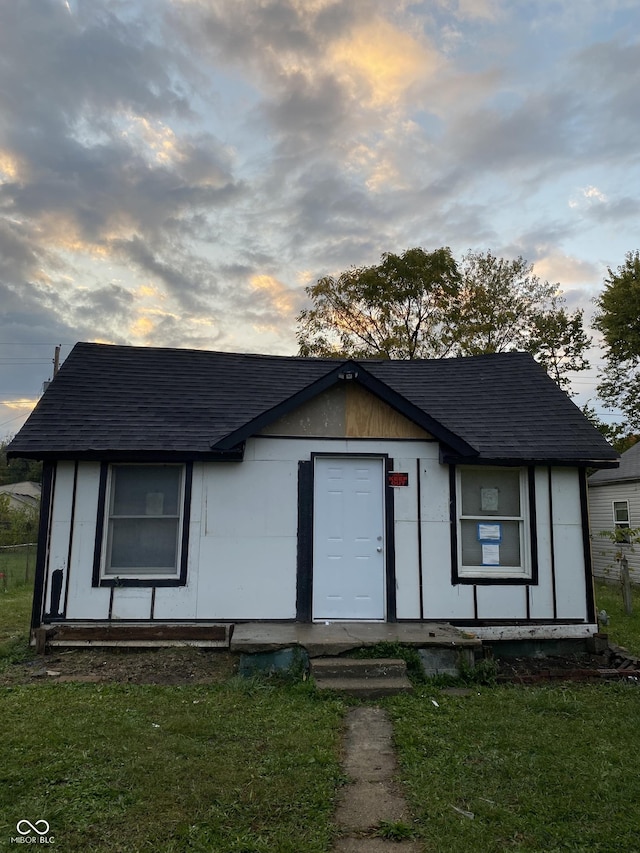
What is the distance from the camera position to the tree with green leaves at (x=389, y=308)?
79.6 ft

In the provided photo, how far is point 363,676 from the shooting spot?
18.3 ft

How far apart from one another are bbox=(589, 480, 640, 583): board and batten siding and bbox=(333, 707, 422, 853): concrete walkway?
1488 centimetres

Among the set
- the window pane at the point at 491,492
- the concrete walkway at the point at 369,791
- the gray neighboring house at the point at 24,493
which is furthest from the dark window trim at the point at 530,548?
the gray neighboring house at the point at 24,493

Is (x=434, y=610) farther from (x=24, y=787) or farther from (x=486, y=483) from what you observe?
(x=24, y=787)

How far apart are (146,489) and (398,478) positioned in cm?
361

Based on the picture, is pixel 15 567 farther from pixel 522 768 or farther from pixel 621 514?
pixel 621 514

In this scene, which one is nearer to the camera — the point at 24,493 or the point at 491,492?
the point at 491,492

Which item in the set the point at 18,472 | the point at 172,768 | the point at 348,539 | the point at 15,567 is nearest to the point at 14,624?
the point at 348,539

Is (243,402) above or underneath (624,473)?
above

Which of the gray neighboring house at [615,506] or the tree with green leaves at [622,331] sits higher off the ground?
the tree with green leaves at [622,331]

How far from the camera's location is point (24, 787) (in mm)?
3422

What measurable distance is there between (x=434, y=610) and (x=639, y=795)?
3.86 metres

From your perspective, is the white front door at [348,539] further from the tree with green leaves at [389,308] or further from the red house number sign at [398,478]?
the tree with green leaves at [389,308]

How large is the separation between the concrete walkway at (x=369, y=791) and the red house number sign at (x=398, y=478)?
3296 millimetres
